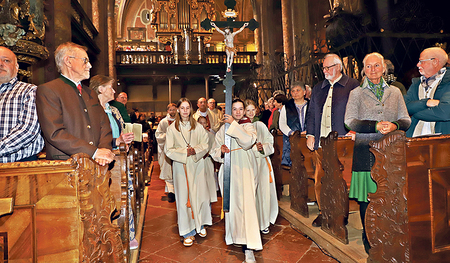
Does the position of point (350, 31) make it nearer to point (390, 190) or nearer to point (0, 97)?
point (390, 190)

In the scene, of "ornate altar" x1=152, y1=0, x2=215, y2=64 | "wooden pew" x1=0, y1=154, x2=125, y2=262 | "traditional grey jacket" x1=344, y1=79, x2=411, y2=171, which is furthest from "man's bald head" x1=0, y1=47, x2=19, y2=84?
"ornate altar" x1=152, y1=0, x2=215, y2=64

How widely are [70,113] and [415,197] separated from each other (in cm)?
261

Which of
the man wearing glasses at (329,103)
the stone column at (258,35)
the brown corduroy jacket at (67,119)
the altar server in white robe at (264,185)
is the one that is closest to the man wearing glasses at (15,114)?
the brown corduroy jacket at (67,119)

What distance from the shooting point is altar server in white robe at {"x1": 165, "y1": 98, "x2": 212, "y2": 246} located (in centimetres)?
377

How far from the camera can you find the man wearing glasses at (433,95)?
100 inches

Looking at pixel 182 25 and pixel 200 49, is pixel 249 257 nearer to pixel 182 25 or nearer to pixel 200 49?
pixel 200 49

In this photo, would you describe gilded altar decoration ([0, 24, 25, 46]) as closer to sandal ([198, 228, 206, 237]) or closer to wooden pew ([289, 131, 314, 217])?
sandal ([198, 228, 206, 237])

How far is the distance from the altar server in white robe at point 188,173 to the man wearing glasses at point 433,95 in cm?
242

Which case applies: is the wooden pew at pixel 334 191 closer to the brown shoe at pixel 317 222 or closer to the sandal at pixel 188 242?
the brown shoe at pixel 317 222

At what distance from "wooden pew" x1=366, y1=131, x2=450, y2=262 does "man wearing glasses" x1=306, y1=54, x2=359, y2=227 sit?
1.04 metres

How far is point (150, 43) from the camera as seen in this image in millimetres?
22906

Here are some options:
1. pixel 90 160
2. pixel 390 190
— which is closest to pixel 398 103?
pixel 390 190

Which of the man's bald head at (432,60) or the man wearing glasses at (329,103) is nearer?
the man's bald head at (432,60)

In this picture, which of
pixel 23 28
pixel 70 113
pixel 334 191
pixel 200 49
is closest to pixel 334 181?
pixel 334 191
